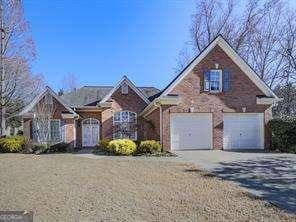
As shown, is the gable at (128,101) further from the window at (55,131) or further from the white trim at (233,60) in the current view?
the white trim at (233,60)

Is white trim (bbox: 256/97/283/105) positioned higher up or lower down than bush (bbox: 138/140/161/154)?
higher up

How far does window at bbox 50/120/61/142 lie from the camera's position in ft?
98.8

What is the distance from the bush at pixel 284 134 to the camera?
22.9 meters

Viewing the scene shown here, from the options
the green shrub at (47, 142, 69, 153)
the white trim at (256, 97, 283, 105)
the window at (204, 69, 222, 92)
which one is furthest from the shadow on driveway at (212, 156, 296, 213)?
the green shrub at (47, 142, 69, 153)

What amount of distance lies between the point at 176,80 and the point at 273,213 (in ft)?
49.2

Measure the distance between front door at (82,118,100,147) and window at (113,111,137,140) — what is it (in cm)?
179

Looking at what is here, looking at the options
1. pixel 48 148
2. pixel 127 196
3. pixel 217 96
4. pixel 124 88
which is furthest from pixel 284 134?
pixel 127 196

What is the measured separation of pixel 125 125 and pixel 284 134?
12.7 metres


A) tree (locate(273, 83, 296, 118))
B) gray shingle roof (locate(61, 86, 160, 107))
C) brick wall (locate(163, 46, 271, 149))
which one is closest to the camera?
brick wall (locate(163, 46, 271, 149))

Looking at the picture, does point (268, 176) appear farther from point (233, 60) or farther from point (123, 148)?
point (233, 60)

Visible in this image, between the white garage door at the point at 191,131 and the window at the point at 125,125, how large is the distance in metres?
7.99

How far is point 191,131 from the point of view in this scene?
23.7 m

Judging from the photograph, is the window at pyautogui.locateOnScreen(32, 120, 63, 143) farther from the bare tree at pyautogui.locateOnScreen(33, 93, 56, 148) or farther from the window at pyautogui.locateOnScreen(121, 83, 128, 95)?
the window at pyautogui.locateOnScreen(121, 83, 128, 95)

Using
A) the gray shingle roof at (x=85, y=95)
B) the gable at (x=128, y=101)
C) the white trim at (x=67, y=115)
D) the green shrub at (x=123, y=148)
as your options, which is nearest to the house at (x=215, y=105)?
the green shrub at (x=123, y=148)
